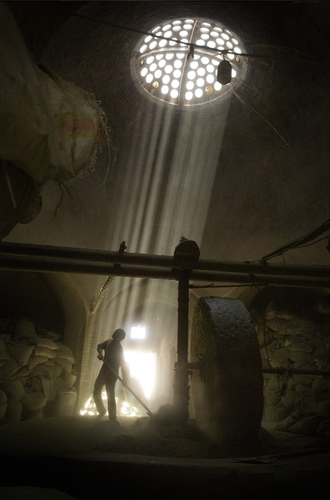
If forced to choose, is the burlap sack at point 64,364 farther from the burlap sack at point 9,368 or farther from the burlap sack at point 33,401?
the burlap sack at point 9,368

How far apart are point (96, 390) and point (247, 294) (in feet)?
15.6

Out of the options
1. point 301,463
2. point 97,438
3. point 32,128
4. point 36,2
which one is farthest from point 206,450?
point 36,2

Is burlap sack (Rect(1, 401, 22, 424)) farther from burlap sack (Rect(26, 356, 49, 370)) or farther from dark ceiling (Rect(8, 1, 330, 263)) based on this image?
dark ceiling (Rect(8, 1, 330, 263))

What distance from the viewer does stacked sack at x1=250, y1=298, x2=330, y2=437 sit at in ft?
20.2

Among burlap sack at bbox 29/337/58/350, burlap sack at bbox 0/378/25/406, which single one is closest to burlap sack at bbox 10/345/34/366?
burlap sack at bbox 29/337/58/350

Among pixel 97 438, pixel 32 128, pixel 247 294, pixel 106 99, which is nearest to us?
pixel 32 128

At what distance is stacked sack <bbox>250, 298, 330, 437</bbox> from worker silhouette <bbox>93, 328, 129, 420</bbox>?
109 inches

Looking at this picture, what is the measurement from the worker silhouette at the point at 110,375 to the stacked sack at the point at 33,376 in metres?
1.83

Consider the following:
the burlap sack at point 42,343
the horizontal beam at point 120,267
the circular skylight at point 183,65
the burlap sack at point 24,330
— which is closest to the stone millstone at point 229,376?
the horizontal beam at point 120,267

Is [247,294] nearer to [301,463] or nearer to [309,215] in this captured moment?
[309,215]

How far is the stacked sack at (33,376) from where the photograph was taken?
256 inches

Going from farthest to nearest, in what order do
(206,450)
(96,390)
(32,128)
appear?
(96,390), (206,450), (32,128)

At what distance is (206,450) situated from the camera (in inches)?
121

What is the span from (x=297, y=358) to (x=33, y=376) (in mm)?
6022
